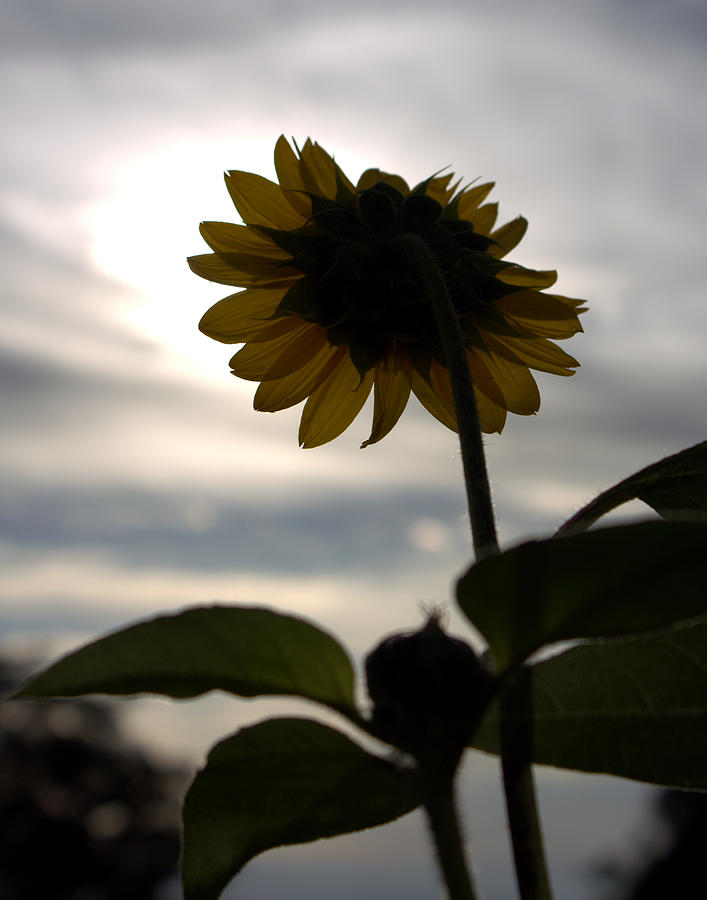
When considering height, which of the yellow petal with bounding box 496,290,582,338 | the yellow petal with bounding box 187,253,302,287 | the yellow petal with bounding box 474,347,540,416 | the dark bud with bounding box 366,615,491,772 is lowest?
the dark bud with bounding box 366,615,491,772

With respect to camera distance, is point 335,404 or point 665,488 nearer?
point 665,488

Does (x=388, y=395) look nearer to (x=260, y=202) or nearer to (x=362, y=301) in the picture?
(x=362, y=301)

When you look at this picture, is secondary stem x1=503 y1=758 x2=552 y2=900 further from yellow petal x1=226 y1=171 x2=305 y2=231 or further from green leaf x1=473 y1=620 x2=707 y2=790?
yellow petal x1=226 y1=171 x2=305 y2=231

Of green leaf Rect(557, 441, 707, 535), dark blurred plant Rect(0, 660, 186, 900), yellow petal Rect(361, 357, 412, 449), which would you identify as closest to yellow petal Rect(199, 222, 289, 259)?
yellow petal Rect(361, 357, 412, 449)

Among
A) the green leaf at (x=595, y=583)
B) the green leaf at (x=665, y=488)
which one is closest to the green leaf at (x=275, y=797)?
the green leaf at (x=595, y=583)

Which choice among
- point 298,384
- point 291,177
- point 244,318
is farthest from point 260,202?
point 298,384

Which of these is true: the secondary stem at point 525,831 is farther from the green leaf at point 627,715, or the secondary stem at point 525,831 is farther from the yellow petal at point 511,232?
the yellow petal at point 511,232

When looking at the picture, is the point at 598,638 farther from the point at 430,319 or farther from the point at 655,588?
the point at 430,319
